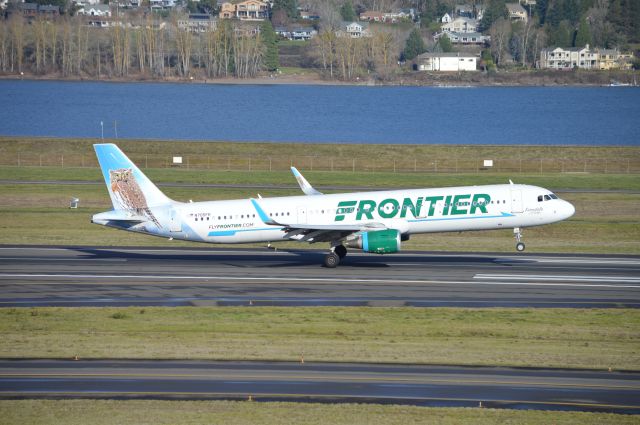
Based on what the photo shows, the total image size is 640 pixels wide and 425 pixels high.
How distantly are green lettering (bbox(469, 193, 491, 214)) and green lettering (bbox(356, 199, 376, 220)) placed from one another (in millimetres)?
5452

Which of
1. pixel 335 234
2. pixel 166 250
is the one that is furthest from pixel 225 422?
pixel 166 250

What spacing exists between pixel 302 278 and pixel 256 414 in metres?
22.3

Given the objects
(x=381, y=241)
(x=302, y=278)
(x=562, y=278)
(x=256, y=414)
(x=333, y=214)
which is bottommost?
(x=302, y=278)

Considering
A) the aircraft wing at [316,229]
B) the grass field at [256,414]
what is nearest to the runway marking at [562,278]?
the aircraft wing at [316,229]

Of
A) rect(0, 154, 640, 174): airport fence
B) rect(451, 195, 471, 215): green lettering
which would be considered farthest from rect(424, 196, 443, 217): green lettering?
rect(0, 154, 640, 174): airport fence

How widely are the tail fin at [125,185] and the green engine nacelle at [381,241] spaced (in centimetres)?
1239

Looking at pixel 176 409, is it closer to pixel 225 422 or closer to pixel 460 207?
pixel 225 422

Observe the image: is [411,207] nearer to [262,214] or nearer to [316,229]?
[316,229]

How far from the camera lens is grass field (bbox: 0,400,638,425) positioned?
28125 mm

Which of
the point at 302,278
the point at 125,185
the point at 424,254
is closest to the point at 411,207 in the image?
the point at 424,254

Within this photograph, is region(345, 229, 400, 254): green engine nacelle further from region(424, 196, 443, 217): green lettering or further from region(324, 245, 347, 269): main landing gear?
region(324, 245, 347, 269): main landing gear

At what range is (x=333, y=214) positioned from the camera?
5372 centimetres

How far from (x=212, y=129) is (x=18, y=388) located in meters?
151

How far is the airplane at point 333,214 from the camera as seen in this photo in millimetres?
52875
